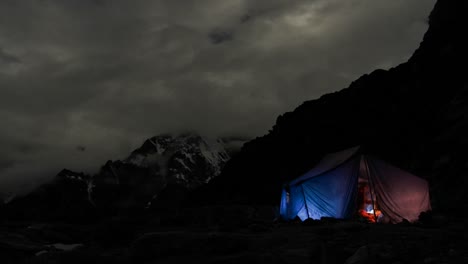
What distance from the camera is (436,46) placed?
63.6 metres

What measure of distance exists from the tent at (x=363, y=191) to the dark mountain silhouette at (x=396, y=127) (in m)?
3.64

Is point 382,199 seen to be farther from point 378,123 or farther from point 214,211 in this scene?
point 378,123

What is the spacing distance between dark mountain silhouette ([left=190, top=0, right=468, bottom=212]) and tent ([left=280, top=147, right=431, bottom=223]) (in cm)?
364

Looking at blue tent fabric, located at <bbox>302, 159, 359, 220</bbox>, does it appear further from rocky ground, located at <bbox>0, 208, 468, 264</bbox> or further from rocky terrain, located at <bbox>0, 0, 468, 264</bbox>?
rocky ground, located at <bbox>0, 208, 468, 264</bbox>

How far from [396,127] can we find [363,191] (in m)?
46.6

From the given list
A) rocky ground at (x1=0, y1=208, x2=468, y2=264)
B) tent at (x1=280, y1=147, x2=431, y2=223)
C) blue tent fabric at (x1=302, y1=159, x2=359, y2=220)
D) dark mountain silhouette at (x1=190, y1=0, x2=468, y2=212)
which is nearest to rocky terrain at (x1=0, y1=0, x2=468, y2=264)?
rocky ground at (x1=0, y1=208, x2=468, y2=264)

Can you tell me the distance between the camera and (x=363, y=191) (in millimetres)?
21797

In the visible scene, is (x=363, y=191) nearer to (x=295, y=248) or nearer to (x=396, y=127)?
(x=295, y=248)

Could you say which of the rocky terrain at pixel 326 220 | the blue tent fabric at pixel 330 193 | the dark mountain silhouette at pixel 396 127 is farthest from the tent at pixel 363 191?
the dark mountain silhouette at pixel 396 127

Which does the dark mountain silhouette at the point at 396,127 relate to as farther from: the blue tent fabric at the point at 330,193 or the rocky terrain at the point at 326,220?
the blue tent fabric at the point at 330,193

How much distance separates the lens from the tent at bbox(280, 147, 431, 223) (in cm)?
2116

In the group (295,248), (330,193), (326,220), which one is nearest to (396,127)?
(330,193)

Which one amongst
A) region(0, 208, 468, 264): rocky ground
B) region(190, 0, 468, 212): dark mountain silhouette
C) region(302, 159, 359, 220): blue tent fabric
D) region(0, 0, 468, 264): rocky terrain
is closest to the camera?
region(0, 208, 468, 264): rocky ground

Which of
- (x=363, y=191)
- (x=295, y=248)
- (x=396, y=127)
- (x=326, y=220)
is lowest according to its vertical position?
(x=295, y=248)
